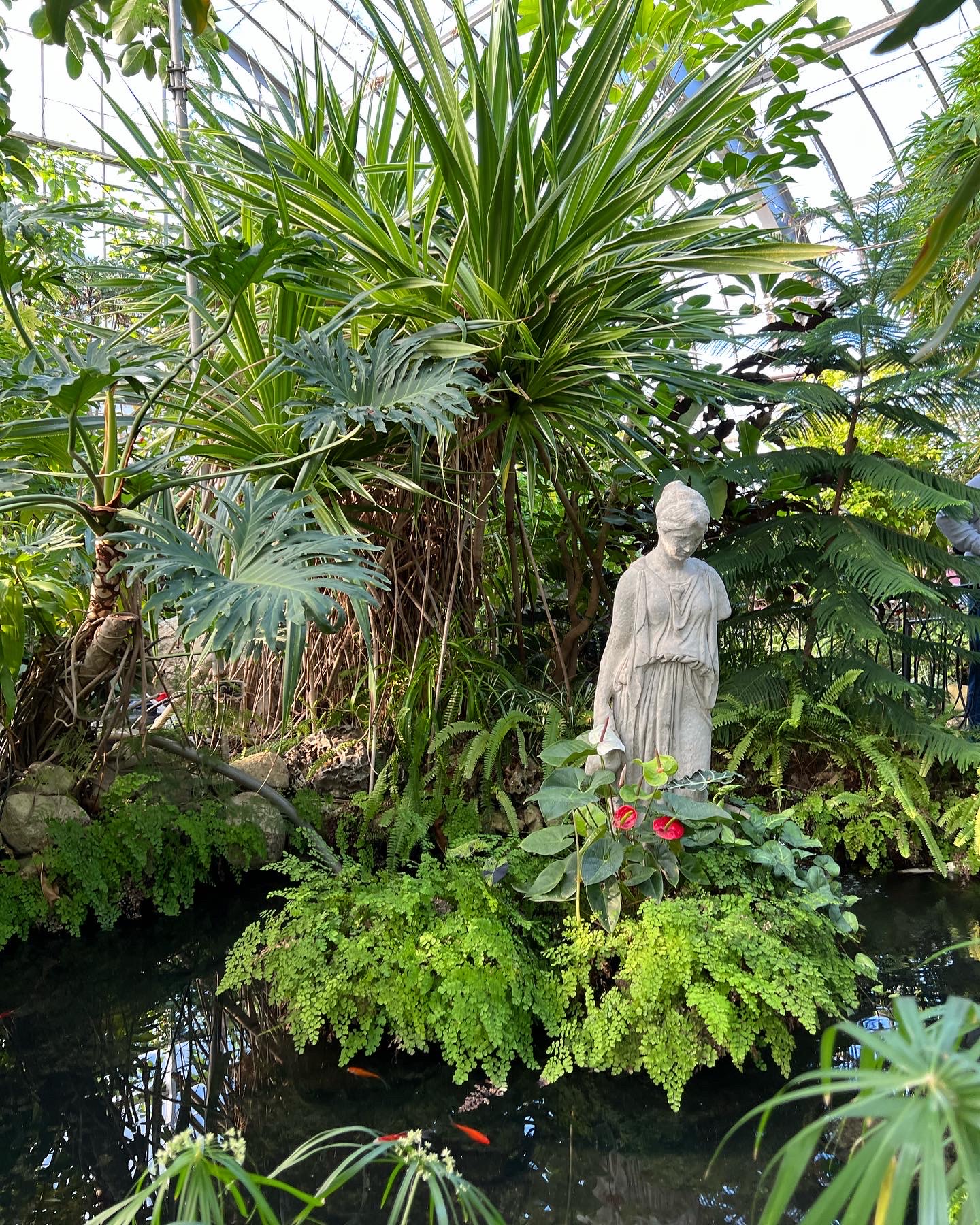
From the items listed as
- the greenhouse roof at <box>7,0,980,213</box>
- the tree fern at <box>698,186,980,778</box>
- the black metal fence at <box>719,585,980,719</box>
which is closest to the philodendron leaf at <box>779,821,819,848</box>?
the tree fern at <box>698,186,980,778</box>

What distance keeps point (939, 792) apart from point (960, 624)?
0.70 m

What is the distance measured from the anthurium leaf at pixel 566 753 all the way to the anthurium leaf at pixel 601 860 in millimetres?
270

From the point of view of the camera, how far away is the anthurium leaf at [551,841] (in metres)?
2.26

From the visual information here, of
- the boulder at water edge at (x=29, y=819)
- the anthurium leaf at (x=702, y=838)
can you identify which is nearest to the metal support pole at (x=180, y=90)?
the boulder at water edge at (x=29, y=819)

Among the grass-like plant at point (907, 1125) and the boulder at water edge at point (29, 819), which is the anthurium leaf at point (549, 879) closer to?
the boulder at water edge at point (29, 819)

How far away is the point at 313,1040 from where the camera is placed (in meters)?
1.93

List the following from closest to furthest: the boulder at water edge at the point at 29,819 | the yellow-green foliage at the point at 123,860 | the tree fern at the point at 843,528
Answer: the yellow-green foliage at the point at 123,860, the boulder at water edge at the point at 29,819, the tree fern at the point at 843,528

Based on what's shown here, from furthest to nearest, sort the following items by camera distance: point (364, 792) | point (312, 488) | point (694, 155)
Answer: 1. point (364, 792)
2. point (694, 155)
3. point (312, 488)

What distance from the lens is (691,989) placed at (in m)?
1.91

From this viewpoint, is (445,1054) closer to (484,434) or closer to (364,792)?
(364,792)

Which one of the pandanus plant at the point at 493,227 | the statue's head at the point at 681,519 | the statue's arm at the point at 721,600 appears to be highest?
the pandanus plant at the point at 493,227

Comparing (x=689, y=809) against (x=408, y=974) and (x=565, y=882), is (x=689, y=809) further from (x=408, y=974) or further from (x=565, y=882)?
(x=408, y=974)

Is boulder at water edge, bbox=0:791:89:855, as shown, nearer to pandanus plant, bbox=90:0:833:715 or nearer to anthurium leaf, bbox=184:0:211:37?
pandanus plant, bbox=90:0:833:715

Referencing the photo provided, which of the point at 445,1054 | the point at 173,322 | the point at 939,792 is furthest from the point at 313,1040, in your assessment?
the point at 939,792
